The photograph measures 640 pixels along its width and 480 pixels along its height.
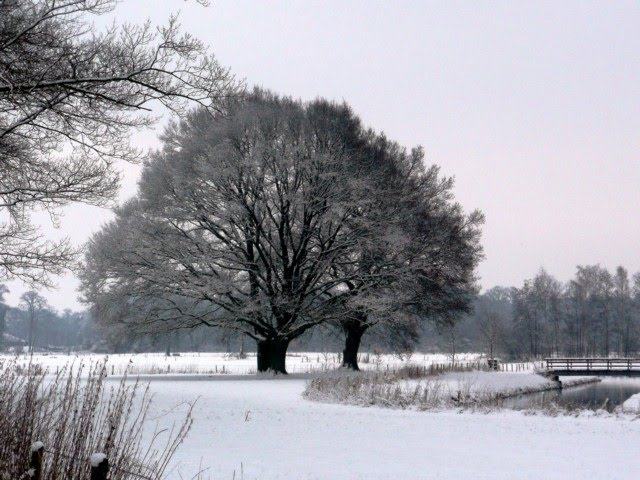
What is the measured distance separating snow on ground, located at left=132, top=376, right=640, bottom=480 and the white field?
2 cm

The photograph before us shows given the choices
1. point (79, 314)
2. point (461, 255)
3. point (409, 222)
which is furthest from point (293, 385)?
point (79, 314)

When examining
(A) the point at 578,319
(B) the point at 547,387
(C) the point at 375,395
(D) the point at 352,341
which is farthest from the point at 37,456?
(A) the point at 578,319

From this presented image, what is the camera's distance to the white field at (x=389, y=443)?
833 cm

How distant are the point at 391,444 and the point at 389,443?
4.1 inches

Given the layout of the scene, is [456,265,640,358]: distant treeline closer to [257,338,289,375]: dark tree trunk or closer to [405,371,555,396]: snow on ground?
[405,371,555,396]: snow on ground

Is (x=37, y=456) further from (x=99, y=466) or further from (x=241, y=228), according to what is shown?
(x=241, y=228)

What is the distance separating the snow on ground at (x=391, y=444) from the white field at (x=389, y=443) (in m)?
0.02

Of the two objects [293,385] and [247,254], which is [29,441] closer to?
[293,385]

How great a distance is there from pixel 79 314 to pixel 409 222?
486 ft

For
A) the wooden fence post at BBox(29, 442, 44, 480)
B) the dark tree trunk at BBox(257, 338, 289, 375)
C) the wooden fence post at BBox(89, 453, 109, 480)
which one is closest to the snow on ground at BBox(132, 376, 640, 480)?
the wooden fence post at BBox(29, 442, 44, 480)

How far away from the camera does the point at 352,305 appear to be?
2595cm

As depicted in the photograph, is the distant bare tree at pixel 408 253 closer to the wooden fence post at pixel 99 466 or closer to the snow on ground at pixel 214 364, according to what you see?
the snow on ground at pixel 214 364

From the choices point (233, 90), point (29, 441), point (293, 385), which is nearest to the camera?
point (29, 441)

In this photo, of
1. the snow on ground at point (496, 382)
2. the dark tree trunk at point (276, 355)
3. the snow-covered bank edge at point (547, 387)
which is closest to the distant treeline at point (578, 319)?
the snow-covered bank edge at point (547, 387)
